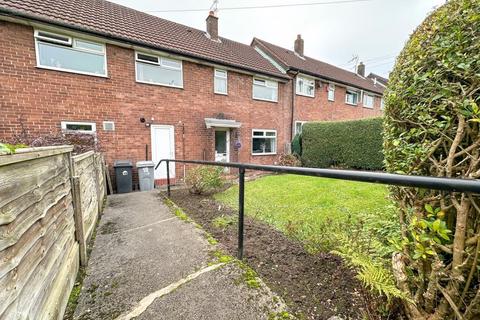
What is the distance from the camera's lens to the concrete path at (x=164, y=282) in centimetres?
158

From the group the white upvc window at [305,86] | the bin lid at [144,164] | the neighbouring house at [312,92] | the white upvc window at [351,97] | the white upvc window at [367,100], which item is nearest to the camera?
the bin lid at [144,164]

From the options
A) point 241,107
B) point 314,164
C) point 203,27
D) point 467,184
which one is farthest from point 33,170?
point 203,27

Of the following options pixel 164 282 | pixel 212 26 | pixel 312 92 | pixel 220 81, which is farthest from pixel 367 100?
pixel 164 282

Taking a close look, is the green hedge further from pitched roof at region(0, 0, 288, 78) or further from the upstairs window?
the upstairs window

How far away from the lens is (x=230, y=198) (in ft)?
17.5

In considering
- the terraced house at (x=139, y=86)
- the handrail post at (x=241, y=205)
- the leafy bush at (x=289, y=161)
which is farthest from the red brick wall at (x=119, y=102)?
the handrail post at (x=241, y=205)

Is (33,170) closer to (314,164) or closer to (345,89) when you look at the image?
(314,164)

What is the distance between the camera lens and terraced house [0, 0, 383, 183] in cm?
559

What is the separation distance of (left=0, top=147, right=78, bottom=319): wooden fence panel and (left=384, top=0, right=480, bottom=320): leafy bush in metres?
1.97

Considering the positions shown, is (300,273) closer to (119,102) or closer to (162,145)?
(162,145)

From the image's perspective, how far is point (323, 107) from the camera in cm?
1369

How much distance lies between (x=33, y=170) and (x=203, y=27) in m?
13.1

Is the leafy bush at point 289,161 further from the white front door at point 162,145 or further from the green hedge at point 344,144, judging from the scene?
the white front door at point 162,145

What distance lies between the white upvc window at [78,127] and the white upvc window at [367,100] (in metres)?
18.6
